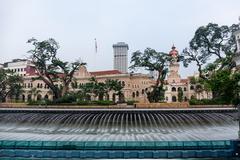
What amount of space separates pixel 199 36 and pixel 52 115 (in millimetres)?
39429

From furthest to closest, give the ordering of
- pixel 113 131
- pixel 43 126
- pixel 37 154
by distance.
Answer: pixel 43 126
pixel 113 131
pixel 37 154

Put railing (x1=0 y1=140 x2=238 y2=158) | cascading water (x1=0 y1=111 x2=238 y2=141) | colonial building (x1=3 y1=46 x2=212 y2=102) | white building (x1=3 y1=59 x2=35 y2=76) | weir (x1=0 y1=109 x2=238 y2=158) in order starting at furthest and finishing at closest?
white building (x1=3 y1=59 x2=35 y2=76) < colonial building (x1=3 y1=46 x2=212 y2=102) < cascading water (x1=0 y1=111 x2=238 y2=141) < weir (x1=0 y1=109 x2=238 y2=158) < railing (x1=0 y1=140 x2=238 y2=158)

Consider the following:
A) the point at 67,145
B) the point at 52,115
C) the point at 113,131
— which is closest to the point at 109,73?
the point at 52,115

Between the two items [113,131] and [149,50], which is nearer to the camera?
[113,131]

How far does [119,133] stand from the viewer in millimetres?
33375

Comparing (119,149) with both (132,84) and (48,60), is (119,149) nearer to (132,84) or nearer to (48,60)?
(48,60)

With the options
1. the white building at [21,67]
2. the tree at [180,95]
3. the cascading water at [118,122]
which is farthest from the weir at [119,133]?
the white building at [21,67]

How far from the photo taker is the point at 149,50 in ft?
213

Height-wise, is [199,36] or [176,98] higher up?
[199,36]

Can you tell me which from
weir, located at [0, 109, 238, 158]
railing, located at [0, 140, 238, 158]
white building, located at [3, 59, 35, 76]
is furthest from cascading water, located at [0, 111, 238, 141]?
white building, located at [3, 59, 35, 76]

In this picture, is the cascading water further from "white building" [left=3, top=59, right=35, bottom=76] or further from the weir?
"white building" [left=3, top=59, right=35, bottom=76]

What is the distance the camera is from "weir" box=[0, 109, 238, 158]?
1997 centimetres

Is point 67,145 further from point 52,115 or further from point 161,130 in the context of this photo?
point 52,115

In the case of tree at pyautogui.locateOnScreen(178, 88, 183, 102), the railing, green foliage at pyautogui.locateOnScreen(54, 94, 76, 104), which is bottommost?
the railing
